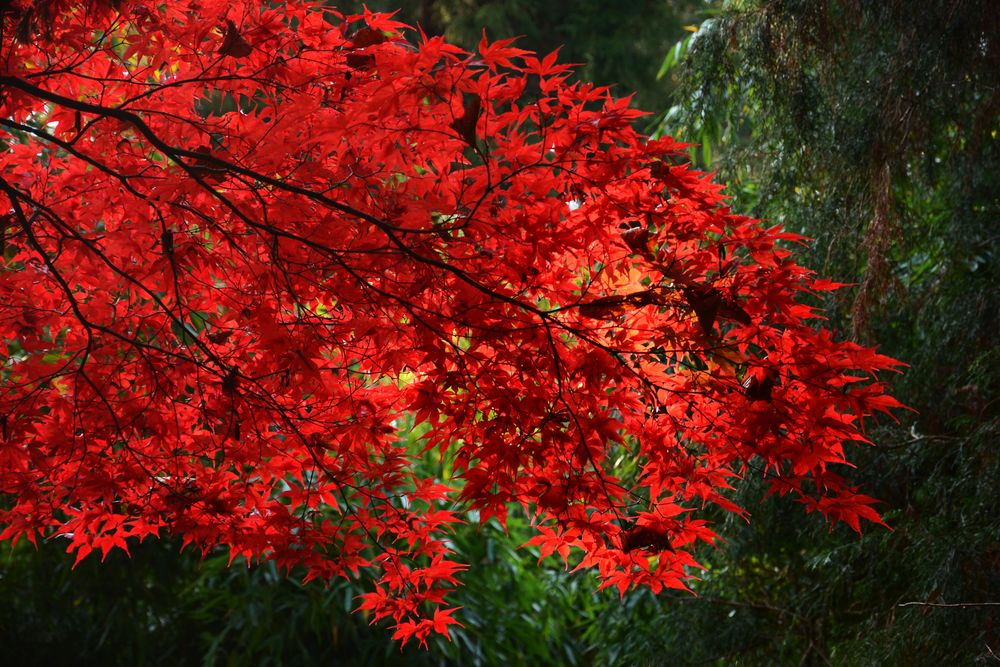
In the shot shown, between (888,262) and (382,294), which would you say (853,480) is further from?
(382,294)

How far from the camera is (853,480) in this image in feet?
8.98

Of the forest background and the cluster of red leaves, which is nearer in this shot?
the cluster of red leaves

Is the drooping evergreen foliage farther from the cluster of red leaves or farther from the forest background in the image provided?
the cluster of red leaves

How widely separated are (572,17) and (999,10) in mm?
5601

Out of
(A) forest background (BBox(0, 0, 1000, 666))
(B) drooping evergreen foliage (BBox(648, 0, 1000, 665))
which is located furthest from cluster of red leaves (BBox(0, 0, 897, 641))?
(B) drooping evergreen foliage (BBox(648, 0, 1000, 665))

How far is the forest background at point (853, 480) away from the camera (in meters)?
2.40

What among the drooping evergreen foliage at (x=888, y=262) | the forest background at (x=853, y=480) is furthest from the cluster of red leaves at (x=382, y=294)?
the drooping evergreen foliage at (x=888, y=262)

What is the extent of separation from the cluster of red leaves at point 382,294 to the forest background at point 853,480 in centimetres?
63

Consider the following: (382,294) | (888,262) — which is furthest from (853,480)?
(382,294)

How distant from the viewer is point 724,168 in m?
3.10

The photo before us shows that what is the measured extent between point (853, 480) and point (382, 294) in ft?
5.55

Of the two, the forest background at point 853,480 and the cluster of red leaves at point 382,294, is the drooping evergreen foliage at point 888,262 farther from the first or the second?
the cluster of red leaves at point 382,294

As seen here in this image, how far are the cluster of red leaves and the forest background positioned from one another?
63cm

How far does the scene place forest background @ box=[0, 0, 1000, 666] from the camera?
2.40 m
